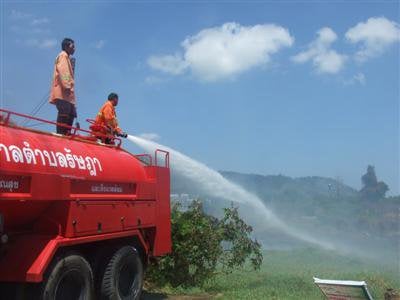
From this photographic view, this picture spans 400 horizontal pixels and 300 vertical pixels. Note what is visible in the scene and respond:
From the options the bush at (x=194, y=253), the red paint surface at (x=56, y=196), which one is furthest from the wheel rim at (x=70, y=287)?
the bush at (x=194, y=253)

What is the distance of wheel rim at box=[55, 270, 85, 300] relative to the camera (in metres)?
7.20

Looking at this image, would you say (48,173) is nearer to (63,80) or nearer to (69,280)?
(69,280)

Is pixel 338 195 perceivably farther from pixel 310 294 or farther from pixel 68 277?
pixel 68 277

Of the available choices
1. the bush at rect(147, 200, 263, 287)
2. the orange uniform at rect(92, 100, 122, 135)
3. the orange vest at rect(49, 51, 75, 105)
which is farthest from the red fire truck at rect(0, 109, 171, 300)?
the bush at rect(147, 200, 263, 287)

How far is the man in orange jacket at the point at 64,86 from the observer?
902 centimetres

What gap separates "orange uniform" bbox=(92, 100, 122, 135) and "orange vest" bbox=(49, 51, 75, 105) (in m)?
1.05

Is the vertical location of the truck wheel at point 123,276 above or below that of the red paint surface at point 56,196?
below

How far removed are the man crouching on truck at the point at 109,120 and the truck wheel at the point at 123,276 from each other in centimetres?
212

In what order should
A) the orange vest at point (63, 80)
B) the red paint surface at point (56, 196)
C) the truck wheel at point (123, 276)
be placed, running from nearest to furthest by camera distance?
1. the red paint surface at point (56, 196)
2. the truck wheel at point (123, 276)
3. the orange vest at point (63, 80)

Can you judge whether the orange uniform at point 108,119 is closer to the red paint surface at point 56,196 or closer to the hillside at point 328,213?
the red paint surface at point 56,196

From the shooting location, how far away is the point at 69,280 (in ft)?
24.3

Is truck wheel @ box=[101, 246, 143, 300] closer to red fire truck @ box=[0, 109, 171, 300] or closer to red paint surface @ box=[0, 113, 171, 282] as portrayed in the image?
red fire truck @ box=[0, 109, 171, 300]

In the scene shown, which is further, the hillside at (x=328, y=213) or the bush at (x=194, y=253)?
the hillside at (x=328, y=213)

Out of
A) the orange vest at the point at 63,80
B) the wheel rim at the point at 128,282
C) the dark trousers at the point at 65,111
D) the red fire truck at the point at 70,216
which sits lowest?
the wheel rim at the point at 128,282
